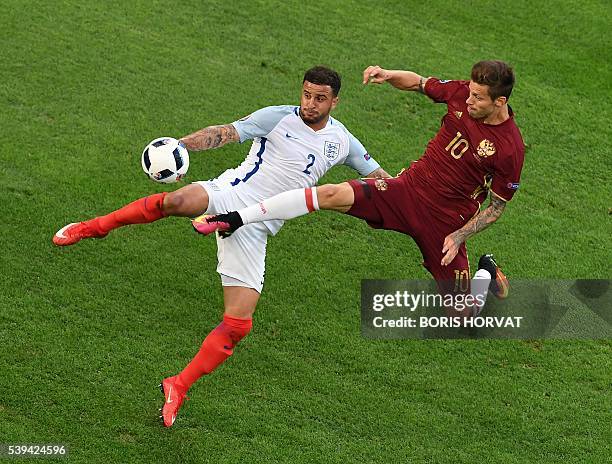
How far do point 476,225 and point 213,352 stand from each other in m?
2.41

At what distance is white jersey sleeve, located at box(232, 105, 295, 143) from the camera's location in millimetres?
8906

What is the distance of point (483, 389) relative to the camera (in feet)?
30.8

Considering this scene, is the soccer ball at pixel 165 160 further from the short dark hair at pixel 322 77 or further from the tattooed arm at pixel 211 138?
the short dark hair at pixel 322 77

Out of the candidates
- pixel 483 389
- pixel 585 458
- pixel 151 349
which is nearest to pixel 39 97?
pixel 151 349

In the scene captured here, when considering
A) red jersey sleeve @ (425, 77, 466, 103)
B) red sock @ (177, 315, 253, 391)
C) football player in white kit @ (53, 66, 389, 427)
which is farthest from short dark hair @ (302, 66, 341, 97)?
red sock @ (177, 315, 253, 391)

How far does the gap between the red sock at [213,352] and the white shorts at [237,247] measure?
353 mm

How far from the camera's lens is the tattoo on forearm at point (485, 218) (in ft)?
27.9

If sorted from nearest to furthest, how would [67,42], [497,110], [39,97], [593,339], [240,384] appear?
[497,110] < [240,384] < [593,339] < [39,97] < [67,42]

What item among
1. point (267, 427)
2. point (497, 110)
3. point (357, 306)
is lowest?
point (267, 427)

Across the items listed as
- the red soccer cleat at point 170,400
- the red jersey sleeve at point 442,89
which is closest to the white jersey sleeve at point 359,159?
the red jersey sleeve at point 442,89

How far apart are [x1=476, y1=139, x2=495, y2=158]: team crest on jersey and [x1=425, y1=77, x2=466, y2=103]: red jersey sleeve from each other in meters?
0.55

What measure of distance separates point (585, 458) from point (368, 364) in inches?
81.2

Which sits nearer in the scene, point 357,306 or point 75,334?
point 75,334

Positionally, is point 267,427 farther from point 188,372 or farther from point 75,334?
point 75,334
